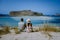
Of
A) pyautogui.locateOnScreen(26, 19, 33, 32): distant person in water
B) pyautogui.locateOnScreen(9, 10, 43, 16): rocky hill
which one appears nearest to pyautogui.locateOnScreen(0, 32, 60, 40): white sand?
pyautogui.locateOnScreen(26, 19, 33, 32): distant person in water

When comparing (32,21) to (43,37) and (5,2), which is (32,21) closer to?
(43,37)

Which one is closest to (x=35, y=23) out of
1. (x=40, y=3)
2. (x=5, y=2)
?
(x=40, y=3)

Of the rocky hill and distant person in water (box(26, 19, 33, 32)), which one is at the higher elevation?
the rocky hill

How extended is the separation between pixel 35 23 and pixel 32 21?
5 cm

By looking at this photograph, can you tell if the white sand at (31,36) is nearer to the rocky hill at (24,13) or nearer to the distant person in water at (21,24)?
the distant person in water at (21,24)

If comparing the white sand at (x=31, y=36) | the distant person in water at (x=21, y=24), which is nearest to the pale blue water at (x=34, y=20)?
the distant person in water at (x=21, y=24)

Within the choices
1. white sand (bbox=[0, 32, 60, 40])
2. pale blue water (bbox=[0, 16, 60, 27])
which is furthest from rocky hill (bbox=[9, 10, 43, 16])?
white sand (bbox=[0, 32, 60, 40])

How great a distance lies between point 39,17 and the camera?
1.98 metres

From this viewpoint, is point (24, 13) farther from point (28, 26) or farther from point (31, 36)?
point (31, 36)

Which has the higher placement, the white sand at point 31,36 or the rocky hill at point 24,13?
the rocky hill at point 24,13

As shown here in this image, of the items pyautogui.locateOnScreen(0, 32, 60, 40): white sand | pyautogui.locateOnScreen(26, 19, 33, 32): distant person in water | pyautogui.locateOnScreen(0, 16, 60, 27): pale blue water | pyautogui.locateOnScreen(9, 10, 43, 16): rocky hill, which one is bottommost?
pyautogui.locateOnScreen(0, 32, 60, 40): white sand

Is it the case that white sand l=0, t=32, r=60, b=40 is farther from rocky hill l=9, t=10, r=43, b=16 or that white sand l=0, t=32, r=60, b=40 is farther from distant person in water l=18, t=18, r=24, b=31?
rocky hill l=9, t=10, r=43, b=16

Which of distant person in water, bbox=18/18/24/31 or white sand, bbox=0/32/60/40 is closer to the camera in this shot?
white sand, bbox=0/32/60/40

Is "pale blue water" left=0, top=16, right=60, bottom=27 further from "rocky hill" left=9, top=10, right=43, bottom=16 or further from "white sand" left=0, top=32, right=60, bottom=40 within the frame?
"white sand" left=0, top=32, right=60, bottom=40
